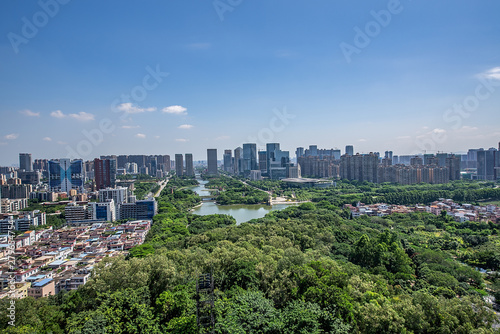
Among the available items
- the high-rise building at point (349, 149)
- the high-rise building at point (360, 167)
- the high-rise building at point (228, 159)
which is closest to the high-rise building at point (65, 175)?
the high-rise building at point (360, 167)

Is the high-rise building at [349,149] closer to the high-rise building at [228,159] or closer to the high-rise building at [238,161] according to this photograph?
the high-rise building at [238,161]

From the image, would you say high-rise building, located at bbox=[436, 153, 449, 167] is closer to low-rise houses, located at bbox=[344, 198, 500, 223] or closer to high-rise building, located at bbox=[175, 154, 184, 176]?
low-rise houses, located at bbox=[344, 198, 500, 223]

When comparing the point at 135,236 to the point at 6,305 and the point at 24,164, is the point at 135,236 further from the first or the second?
the point at 24,164

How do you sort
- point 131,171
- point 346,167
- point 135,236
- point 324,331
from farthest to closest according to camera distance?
point 131,171
point 346,167
point 135,236
point 324,331

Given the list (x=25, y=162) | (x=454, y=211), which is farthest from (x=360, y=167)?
(x=25, y=162)

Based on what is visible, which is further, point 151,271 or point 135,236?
point 135,236

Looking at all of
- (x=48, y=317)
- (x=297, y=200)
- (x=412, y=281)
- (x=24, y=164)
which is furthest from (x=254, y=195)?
(x=24, y=164)
